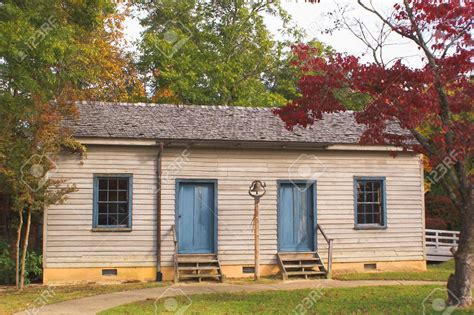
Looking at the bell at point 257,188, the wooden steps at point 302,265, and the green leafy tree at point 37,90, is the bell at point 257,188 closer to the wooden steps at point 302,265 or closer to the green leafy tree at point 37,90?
the wooden steps at point 302,265

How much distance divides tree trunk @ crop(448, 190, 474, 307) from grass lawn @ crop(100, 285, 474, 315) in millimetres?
455

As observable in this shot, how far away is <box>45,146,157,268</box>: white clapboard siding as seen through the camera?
14.8 meters

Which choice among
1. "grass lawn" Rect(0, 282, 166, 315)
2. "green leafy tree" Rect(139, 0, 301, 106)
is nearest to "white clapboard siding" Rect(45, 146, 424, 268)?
"grass lawn" Rect(0, 282, 166, 315)

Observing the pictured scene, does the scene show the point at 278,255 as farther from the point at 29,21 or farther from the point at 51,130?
the point at 29,21

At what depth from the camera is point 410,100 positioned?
1006 cm

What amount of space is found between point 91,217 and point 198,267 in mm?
3181

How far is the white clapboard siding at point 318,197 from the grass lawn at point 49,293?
1.76 metres

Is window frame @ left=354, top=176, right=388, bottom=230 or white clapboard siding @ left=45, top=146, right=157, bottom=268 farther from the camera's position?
window frame @ left=354, top=176, right=388, bottom=230

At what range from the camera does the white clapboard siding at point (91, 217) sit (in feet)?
48.6

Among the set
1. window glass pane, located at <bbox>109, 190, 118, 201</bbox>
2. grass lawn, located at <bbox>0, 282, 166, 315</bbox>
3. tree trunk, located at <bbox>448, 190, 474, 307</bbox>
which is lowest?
grass lawn, located at <bbox>0, 282, 166, 315</bbox>

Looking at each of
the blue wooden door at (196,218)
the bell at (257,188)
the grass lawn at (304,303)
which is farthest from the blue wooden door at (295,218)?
the grass lawn at (304,303)

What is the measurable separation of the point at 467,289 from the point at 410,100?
363 centimetres

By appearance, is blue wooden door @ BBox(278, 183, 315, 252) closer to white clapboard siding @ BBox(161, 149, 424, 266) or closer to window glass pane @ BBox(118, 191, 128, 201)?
white clapboard siding @ BBox(161, 149, 424, 266)

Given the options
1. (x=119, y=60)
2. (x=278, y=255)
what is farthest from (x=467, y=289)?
(x=119, y=60)
